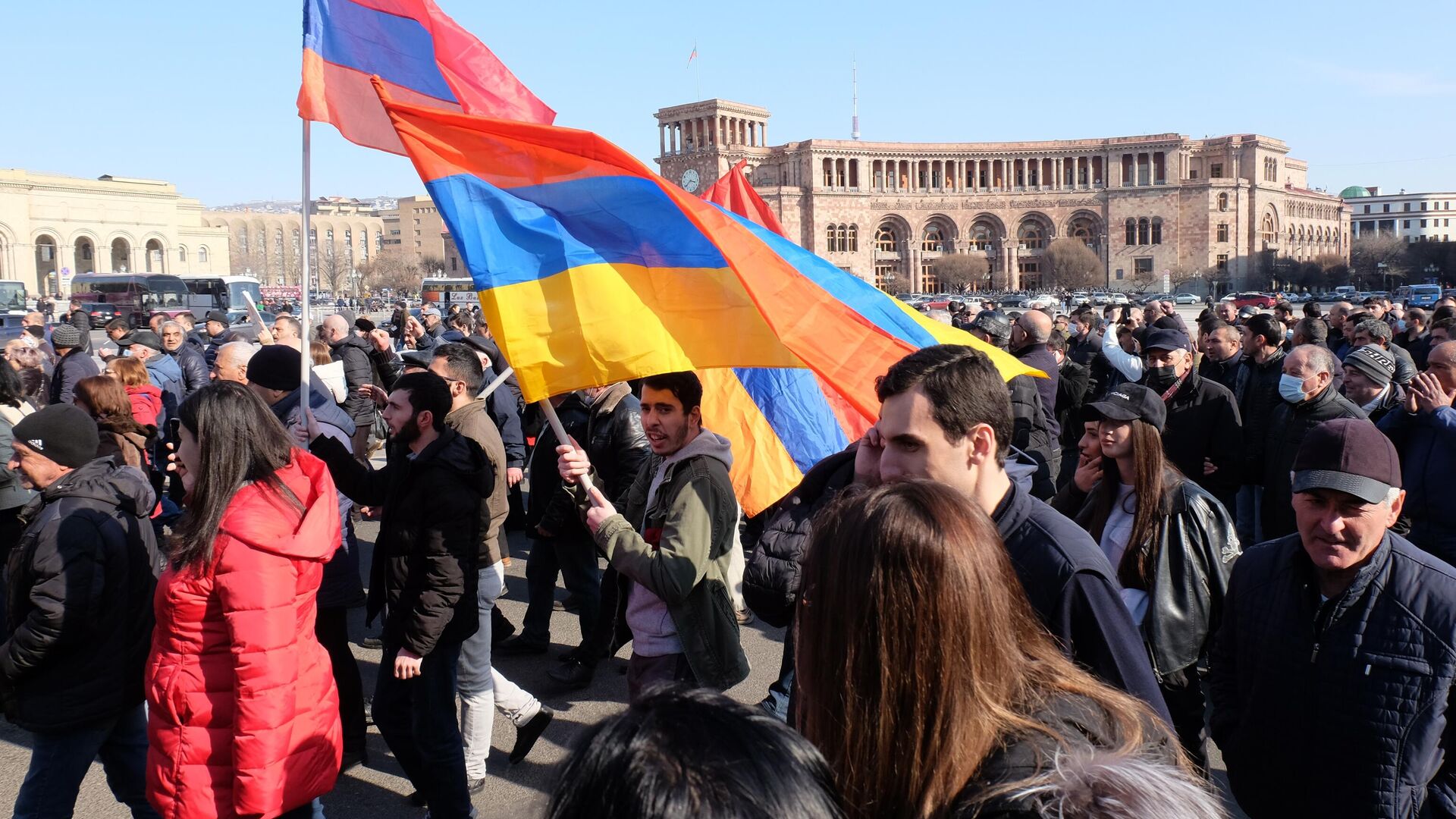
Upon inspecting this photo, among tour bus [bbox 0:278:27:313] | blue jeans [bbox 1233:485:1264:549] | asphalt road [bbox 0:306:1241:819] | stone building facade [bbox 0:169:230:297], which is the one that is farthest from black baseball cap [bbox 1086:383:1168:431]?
stone building facade [bbox 0:169:230:297]

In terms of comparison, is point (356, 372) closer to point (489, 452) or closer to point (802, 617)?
point (489, 452)

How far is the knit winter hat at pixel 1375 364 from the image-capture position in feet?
17.7

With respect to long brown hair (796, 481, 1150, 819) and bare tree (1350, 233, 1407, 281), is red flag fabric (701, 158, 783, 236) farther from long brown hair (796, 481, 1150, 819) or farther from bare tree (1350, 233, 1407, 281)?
bare tree (1350, 233, 1407, 281)

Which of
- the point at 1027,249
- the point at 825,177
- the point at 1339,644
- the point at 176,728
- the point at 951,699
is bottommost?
the point at 176,728

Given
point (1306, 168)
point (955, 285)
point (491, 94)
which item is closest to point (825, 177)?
point (955, 285)

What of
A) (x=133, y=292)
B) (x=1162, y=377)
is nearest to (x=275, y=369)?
(x=1162, y=377)

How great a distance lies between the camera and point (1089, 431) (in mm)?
3326

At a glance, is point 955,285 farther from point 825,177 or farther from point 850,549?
A: point 850,549

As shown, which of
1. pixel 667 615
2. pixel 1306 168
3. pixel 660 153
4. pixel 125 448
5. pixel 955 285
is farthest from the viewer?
pixel 1306 168

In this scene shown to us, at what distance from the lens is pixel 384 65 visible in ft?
13.4

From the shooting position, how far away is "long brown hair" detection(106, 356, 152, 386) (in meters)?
5.96

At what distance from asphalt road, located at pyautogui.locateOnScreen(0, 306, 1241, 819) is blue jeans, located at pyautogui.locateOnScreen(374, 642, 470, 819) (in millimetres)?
167

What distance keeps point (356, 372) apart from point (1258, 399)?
249 inches

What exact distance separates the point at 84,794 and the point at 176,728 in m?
1.71
